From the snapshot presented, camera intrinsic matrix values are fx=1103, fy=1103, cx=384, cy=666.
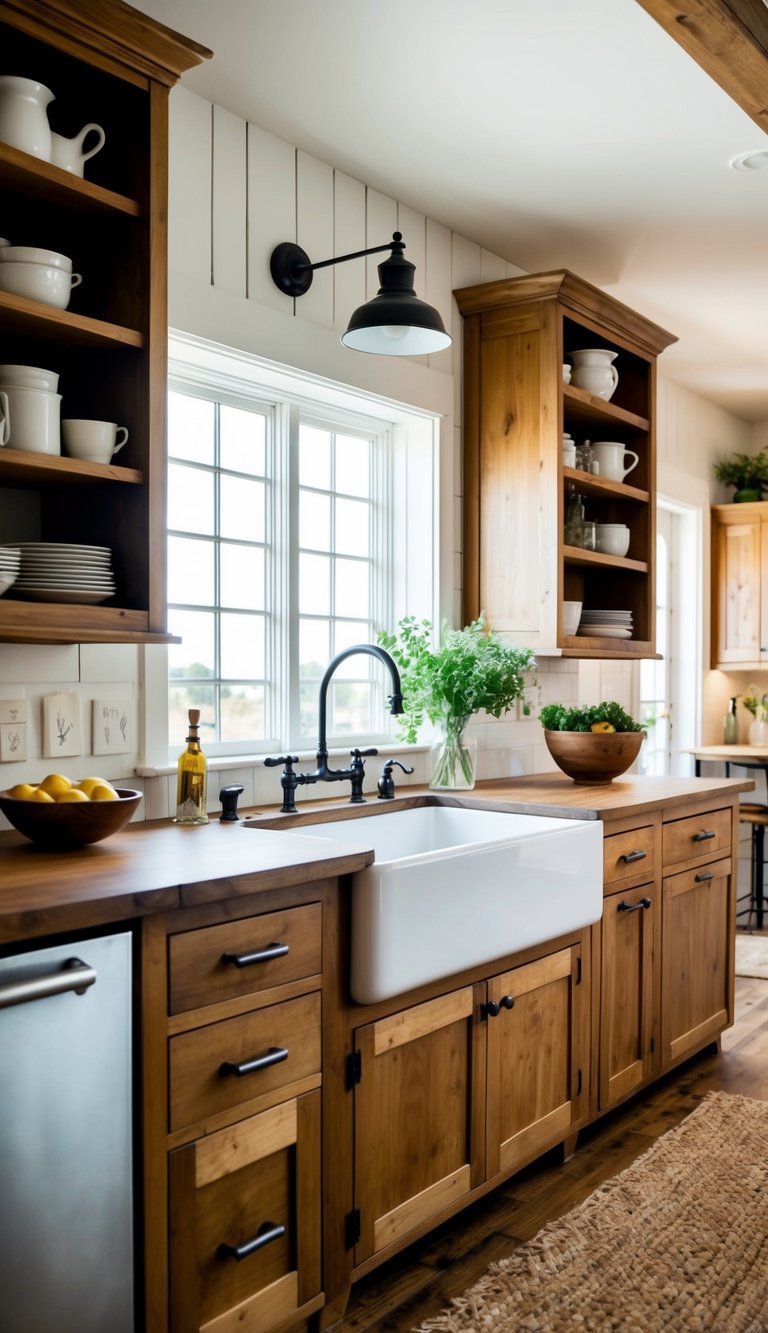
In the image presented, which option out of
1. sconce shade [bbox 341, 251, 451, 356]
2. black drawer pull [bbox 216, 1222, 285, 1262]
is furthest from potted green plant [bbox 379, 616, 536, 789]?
black drawer pull [bbox 216, 1222, 285, 1262]

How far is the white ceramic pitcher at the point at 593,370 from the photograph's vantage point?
3.70m

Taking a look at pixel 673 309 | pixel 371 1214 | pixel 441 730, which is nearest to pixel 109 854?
pixel 371 1214

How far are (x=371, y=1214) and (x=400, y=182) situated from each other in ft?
8.75

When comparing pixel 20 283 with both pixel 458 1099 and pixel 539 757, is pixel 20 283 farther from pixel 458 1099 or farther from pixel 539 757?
pixel 539 757

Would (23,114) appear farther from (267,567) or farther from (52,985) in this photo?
(52,985)

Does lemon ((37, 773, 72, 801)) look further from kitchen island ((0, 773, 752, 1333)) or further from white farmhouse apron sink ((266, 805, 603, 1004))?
white farmhouse apron sink ((266, 805, 603, 1004))

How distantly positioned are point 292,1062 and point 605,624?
7.90 ft

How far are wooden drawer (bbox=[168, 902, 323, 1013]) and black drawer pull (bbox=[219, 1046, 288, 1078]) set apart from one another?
0.34 feet

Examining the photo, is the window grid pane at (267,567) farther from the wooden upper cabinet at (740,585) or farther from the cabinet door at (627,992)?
the wooden upper cabinet at (740,585)

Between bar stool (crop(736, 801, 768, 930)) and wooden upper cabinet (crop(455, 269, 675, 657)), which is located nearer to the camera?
wooden upper cabinet (crop(455, 269, 675, 657))

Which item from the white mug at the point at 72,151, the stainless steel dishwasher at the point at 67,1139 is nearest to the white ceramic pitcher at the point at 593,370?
the white mug at the point at 72,151

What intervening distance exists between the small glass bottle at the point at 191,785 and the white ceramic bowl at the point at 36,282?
34.4 inches

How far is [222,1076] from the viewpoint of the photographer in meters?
1.73

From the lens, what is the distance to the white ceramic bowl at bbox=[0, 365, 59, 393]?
1988mm
